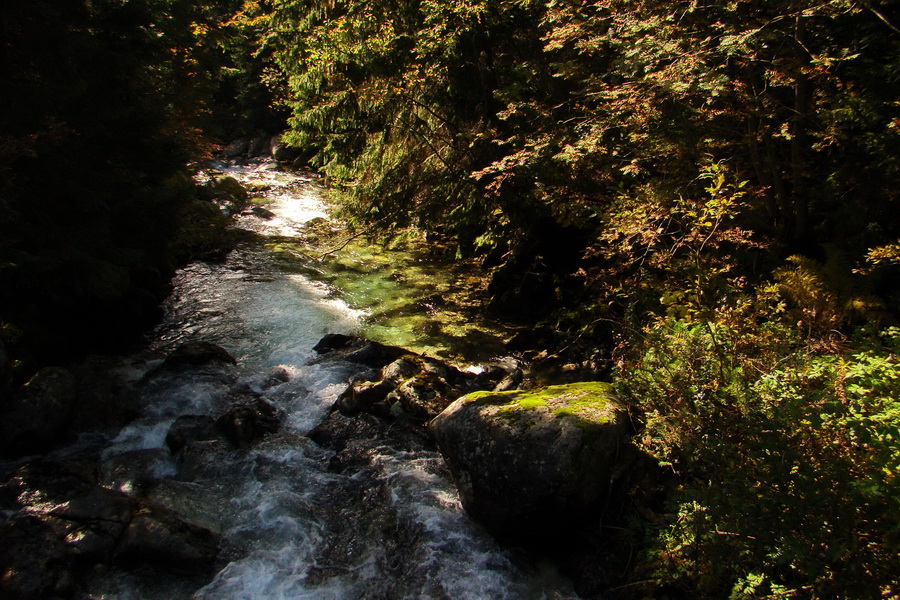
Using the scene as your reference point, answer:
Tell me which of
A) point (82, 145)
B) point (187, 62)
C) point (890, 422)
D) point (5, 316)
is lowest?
point (5, 316)

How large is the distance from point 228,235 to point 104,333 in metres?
6.71

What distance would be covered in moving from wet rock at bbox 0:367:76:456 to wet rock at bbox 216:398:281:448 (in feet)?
6.85

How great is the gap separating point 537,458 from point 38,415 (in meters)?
6.85

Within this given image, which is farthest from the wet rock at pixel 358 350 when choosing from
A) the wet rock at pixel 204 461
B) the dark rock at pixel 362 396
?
the wet rock at pixel 204 461

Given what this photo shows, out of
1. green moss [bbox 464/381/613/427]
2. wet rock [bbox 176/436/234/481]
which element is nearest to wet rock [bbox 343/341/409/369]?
wet rock [bbox 176/436/234/481]

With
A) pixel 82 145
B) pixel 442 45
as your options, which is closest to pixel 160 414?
pixel 82 145

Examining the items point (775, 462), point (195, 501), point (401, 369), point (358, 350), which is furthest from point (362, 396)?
point (775, 462)

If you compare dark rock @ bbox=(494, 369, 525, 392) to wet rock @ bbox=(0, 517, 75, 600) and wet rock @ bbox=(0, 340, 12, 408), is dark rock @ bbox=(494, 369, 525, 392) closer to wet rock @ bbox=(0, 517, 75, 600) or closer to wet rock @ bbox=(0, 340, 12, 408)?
wet rock @ bbox=(0, 517, 75, 600)

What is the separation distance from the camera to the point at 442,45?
10.3 metres

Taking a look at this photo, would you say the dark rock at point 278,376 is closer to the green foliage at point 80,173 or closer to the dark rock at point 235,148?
the green foliage at point 80,173

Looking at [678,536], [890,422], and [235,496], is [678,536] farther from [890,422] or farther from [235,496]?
[235,496]

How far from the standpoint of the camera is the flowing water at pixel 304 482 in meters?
5.10

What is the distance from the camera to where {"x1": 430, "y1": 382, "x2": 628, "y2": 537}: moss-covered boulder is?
5207 mm

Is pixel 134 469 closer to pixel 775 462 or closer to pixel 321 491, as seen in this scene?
pixel 321 491
